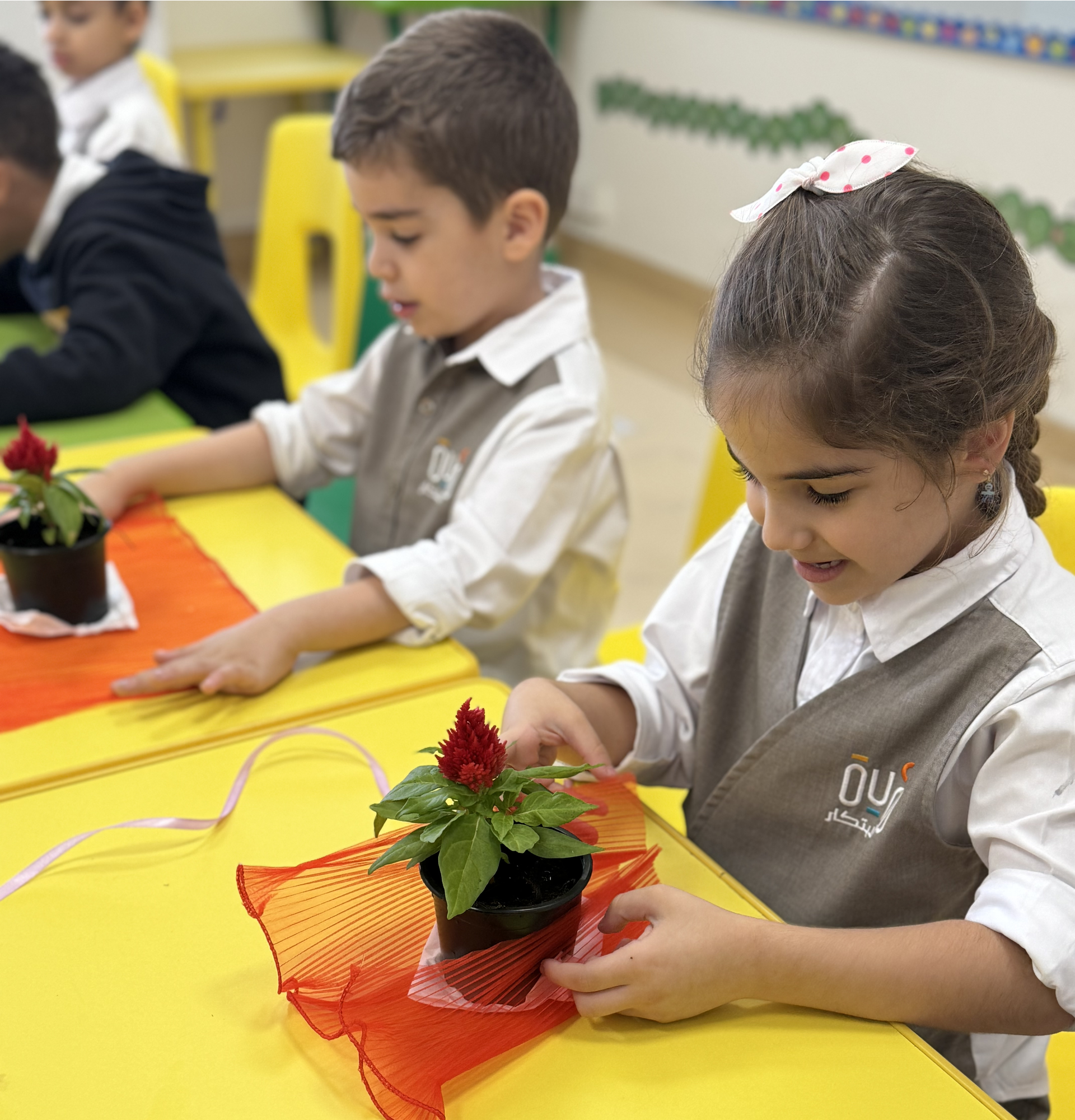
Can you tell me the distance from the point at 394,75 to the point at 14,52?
1.03m

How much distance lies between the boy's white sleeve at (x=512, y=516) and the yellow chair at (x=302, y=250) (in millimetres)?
913

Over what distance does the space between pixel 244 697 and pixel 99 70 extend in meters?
2.03

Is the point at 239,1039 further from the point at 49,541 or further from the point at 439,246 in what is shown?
the point at 439,246

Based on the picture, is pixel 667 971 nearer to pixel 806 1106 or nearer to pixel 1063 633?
pixel 806 1106

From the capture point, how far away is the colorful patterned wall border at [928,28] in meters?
3.13

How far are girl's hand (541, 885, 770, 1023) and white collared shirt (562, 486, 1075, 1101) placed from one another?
0.50 ft

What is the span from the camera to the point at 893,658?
87 cm

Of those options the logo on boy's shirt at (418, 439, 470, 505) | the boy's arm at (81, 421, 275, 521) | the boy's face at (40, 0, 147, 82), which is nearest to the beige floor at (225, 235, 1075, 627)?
the logo on boy's shirt at (418, 439, 470, 505)

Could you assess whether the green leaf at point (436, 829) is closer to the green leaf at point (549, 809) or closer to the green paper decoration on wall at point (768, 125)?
the green leaf at point (549, 809)

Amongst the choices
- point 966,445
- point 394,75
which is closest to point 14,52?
point 394,75

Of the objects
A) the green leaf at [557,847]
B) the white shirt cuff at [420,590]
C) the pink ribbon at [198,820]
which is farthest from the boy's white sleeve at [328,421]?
the green leaf at [557,847]

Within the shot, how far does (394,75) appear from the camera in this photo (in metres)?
1.34

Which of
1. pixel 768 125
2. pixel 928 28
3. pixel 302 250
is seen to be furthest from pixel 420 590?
pixel 768 125

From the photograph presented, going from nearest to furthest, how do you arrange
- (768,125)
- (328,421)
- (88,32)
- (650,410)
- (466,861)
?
(466,861), (328,421), (88,32), (650,410), (768,125)
